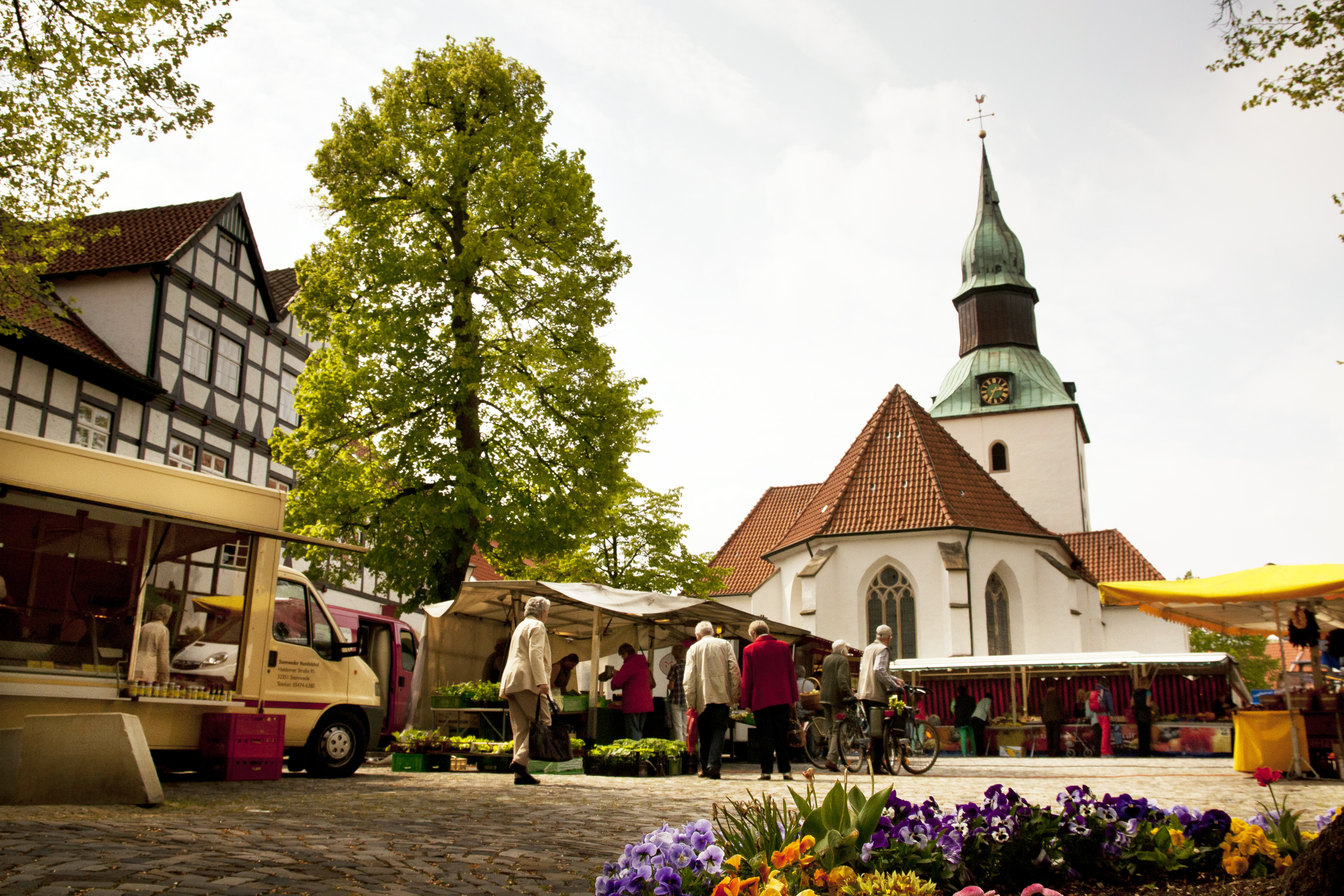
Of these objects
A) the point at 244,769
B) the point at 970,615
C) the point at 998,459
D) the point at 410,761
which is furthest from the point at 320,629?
the point at 998,459

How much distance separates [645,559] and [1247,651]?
1822 inches

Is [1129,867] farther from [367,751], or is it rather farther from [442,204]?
[442,204]

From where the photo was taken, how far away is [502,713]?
15.2m

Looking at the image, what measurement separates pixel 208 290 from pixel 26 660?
18473 millimetres

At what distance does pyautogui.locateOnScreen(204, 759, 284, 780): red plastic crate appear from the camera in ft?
33.6

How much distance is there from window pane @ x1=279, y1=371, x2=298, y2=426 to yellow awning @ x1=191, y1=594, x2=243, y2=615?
18972 mm

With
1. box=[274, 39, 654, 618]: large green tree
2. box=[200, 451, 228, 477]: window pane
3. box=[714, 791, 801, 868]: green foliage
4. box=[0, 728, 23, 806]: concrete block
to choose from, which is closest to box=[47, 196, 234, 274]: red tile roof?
box=[200, 451, 228, 477]: window pane

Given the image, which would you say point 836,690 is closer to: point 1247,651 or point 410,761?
point 410,761

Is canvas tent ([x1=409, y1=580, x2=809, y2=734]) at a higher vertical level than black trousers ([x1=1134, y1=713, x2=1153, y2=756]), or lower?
higher

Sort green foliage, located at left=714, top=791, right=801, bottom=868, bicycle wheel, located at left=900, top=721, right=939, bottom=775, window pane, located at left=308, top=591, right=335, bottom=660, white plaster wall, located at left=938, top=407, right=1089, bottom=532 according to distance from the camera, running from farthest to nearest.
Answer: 1. white plaster wall, located at left=938, top=407, right=1089, bottom=532
2. bicycle wheel, located at left=900, top=721, right=939, bottom=775
3. window pane, located at left=308, top=591, right=335, bottom=660
4. green foliage, located at left=714, top=791, right=801, bottom=868

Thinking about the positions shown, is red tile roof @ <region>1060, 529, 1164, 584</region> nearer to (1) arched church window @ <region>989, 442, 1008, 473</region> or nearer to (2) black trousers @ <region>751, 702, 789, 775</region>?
(1) arched church window @ <region>989, 442, 1008, 473</region>

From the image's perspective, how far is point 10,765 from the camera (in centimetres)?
743

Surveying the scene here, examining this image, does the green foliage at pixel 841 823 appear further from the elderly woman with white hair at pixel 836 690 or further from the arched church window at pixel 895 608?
the arched church window at pixel 895 608

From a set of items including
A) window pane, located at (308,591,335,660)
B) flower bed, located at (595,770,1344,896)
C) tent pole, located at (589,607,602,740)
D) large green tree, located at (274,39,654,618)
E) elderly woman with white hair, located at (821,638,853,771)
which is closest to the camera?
flower bed, located at (595,770,1344,896)
